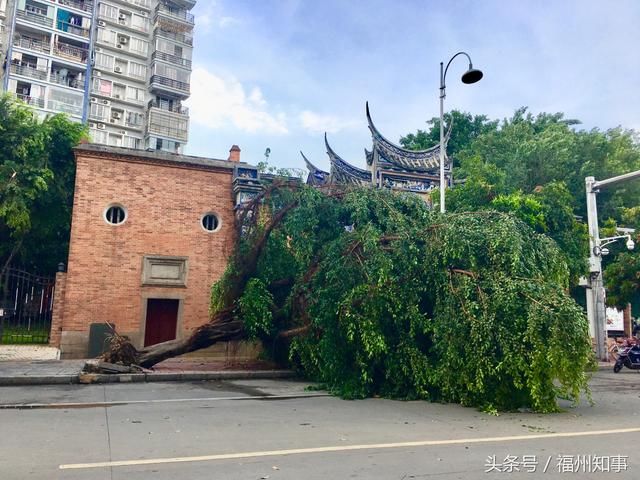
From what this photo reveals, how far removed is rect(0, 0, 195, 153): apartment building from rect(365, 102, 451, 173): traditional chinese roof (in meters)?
26.7

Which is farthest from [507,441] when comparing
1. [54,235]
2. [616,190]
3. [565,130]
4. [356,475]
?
[565,130]

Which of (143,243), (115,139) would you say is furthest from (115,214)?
(115,139)

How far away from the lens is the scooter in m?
16.5

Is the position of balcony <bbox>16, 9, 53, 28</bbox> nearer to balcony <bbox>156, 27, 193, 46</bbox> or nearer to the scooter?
balcony <bbox>156, 27, 193, 46</bbox>

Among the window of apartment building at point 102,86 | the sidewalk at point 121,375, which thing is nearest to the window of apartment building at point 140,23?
the window of apartment building at point 102,86

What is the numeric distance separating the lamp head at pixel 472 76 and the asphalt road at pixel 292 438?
7.65m

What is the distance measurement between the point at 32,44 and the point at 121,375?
36409 mm

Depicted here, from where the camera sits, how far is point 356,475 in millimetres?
4941

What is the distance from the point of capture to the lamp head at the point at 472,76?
41.7 ft

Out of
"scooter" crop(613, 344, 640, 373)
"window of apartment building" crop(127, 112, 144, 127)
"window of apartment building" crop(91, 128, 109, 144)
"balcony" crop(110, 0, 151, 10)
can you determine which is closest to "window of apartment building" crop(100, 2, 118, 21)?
"balcony" crop(110, 0, 151, 10)

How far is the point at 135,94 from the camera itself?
45.6 metres

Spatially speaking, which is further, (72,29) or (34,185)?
(72,29)

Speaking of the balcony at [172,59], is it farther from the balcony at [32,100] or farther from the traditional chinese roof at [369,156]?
the traditional chinese roof at [369,156]

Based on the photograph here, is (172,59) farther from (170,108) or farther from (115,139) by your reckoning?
(115,139)
